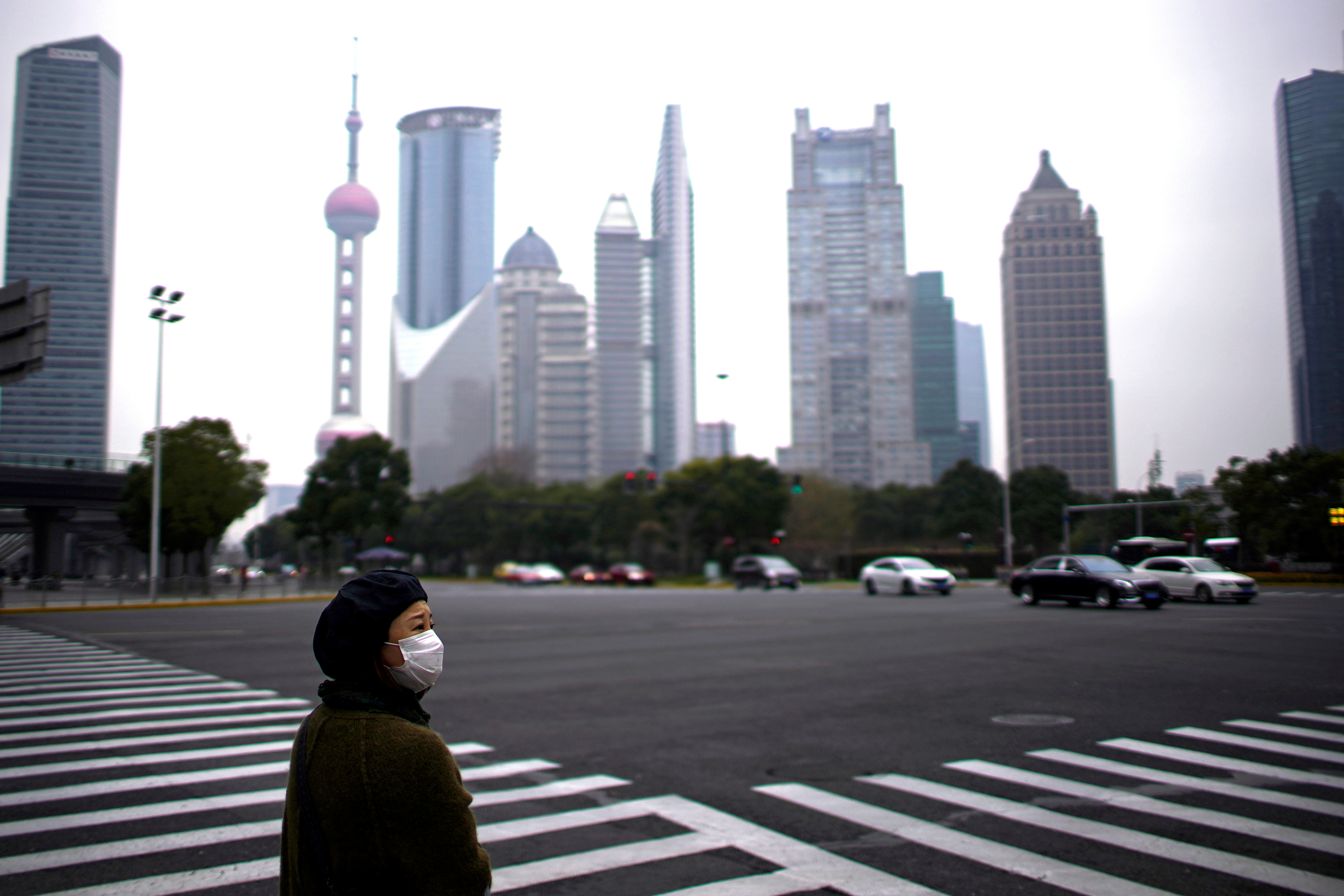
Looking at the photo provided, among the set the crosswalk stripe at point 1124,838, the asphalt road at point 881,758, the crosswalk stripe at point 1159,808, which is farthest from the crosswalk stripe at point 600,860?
the crosswalk stripe at point 1159,808

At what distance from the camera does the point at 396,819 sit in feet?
6.72

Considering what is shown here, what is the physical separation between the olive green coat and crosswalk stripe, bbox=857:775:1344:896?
476 centimetres

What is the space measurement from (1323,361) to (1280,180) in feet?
11.7

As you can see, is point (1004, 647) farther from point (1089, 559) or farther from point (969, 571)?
point (969, 571)

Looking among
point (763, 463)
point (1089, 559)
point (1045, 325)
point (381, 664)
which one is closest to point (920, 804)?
point (381, 664)

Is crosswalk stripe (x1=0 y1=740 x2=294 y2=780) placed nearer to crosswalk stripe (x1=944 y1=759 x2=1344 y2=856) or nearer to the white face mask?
crosswalk stripe (x1=944 y1=759 x2=1344 y2=856)

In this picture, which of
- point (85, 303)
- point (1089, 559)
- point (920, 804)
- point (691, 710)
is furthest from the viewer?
point (85, 303)

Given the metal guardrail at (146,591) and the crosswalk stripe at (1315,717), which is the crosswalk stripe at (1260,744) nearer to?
the crosswalk stripe at (1315,717)

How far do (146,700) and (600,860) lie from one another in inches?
340

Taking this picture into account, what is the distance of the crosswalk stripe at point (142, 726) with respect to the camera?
9.14m

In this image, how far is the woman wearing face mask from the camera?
6.73 ft

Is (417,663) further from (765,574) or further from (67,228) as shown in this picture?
(67,228)

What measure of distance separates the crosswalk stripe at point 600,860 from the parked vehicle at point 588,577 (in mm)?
62913

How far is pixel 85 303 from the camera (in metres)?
108
